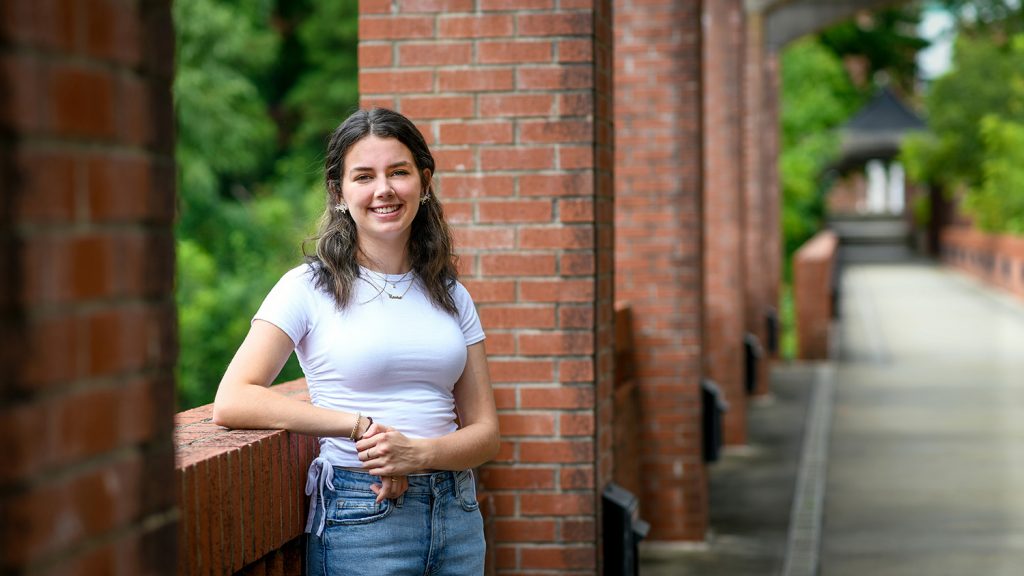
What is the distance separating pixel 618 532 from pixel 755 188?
1214 cm

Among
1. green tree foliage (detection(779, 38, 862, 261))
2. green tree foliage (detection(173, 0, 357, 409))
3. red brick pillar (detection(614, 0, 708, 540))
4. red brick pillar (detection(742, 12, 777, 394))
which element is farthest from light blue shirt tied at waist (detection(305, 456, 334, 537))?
green tree foliage (detection(779, 38, 862, 261))

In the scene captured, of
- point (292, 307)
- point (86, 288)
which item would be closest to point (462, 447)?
point (292, 307)

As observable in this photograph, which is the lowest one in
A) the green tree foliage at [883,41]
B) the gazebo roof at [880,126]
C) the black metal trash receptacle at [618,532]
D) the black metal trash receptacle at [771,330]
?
the black metal trash receptacle at [771,330]

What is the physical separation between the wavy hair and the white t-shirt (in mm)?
30

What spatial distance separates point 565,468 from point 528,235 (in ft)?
2.54

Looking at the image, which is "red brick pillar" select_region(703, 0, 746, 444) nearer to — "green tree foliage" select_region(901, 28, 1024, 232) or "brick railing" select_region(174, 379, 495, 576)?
"brick railing" select_region(174, 379, 495, 576)

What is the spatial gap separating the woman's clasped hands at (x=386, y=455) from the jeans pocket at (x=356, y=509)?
3cm

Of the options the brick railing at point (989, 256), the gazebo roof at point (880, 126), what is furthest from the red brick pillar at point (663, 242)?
the gazebo roof at point (880, 126)

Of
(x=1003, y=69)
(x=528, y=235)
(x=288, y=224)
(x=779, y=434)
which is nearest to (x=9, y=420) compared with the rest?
(x=528, y=235)

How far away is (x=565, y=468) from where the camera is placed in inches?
190

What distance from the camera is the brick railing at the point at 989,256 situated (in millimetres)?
30516

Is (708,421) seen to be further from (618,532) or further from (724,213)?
(724,213)

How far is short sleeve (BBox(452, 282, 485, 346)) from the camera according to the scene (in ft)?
10.8

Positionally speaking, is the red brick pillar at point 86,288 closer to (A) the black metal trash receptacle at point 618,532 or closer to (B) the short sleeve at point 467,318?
(B) the short sleeve at point 467,318
